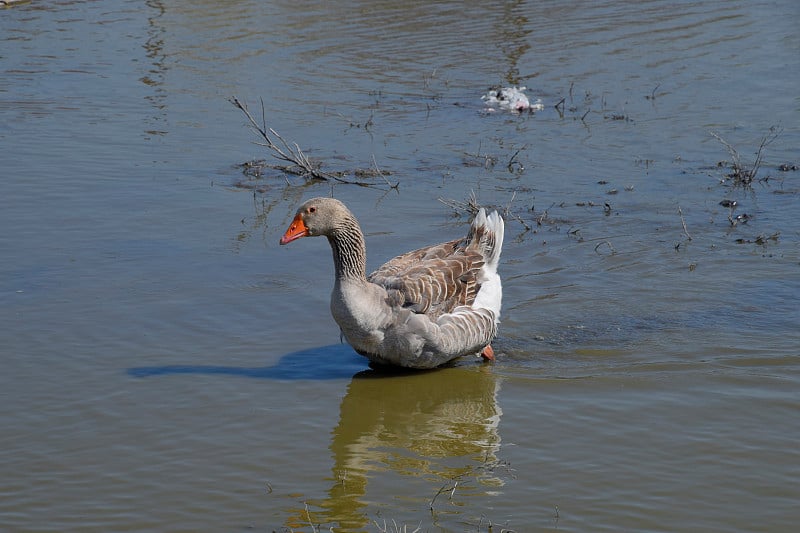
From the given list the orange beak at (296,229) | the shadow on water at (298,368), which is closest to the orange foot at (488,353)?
the shadow on water at (298,368)

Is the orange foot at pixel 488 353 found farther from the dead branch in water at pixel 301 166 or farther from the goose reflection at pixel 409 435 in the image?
the dead branch in water at pixel 301 166

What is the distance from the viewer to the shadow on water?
802 cm

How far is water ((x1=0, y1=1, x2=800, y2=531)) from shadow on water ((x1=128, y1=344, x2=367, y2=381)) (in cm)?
3

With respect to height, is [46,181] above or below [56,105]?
below

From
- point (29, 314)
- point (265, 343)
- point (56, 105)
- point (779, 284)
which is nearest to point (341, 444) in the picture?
point (265, 343)

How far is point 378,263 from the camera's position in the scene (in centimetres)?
1032

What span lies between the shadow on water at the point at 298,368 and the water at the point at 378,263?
32 mm

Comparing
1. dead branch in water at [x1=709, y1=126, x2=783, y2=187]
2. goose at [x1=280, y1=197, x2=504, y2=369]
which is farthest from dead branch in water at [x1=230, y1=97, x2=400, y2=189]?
goose at [x1=280, y1=197, x2=504, y2=369]

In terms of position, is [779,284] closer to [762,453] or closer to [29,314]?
[762,453]

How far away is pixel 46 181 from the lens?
12.6 metres

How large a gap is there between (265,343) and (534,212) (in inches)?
168

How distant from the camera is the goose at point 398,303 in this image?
7.72 m

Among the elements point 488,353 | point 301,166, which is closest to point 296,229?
point 488,353

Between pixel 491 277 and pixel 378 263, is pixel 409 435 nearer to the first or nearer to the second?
pixel 491 277
